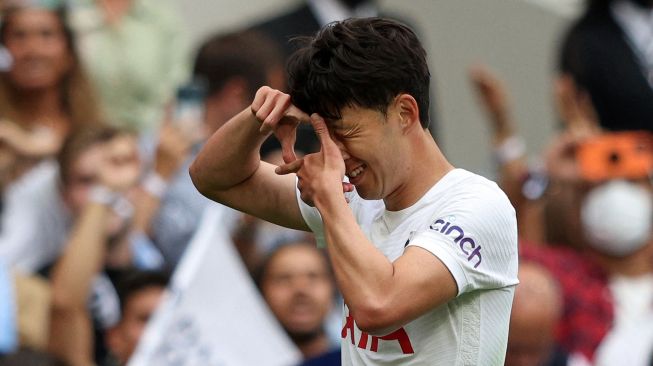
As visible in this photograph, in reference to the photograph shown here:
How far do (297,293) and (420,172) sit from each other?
10.2 ft

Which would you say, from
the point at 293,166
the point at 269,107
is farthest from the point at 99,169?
the point at 293,166

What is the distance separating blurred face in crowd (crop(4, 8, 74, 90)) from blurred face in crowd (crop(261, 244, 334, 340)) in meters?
1.30

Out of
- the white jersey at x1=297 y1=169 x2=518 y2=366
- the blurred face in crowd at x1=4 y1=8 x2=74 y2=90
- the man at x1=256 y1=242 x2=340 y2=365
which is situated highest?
the white jersey at x1=297 y1=169 x2=518 y2=366

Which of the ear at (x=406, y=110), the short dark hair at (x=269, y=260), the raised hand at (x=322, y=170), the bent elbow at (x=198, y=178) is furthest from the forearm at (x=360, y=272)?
the short dark hair at (x=269, y=260)

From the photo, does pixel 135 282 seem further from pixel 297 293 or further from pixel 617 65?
pixel 617 65

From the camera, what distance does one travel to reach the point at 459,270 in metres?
3.77

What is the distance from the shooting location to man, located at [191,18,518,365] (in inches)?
146

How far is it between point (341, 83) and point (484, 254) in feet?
1.74

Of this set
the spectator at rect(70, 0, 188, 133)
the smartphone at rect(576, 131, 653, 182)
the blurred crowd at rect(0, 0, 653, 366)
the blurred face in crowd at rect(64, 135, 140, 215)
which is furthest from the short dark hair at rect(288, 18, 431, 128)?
the smartphone at rect(576, 131, 653, 182)

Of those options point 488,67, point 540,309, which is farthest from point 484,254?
point 488,67

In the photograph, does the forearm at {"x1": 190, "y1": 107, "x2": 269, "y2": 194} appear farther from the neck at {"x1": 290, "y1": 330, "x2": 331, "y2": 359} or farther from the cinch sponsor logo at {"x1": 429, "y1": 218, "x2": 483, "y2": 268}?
the neck at {"x1": 290, "y1": 330, "x2": 331, "y2": 359}

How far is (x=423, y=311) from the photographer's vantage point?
12.2ft

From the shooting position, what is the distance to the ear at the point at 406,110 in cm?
384

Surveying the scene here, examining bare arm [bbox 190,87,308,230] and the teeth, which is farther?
bare arm [bbox 190,87,308,230]
